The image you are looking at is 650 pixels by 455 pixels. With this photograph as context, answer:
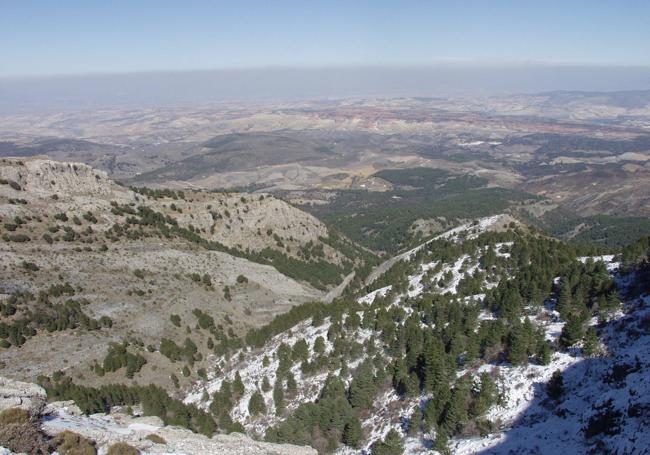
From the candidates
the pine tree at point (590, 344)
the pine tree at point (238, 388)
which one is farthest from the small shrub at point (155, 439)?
the pine tree at point (590, 344)

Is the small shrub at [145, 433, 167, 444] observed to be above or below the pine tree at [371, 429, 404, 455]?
above

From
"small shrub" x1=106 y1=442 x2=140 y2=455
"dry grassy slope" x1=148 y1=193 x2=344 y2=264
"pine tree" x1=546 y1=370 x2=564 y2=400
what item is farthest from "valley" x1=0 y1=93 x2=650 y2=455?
"dry grassy slope" x1=148 y1=193 x2=344 y2=264

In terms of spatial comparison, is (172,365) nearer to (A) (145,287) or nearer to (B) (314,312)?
(A) (145,287)

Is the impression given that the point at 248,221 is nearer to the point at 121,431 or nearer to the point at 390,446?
the point at 390,446

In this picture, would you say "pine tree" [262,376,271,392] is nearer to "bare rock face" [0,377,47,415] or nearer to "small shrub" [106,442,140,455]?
"bare rock face" [0,377,47,415]

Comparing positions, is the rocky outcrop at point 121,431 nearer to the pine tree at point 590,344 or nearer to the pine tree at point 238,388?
the pine tree at point 238,388

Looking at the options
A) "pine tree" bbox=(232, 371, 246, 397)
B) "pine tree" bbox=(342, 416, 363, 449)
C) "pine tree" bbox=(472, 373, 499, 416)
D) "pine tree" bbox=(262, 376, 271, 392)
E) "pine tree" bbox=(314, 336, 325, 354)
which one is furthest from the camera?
"pine tree" bbox=(314, 336, 325, 354)

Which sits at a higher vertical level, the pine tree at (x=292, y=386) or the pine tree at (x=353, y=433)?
the pine tree at (x=353, y=433)
